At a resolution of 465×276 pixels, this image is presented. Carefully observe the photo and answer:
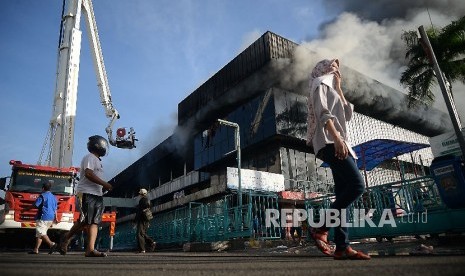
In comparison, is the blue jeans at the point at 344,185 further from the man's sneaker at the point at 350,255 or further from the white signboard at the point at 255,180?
the white signboard at the point at 255,180

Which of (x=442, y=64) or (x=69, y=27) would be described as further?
(x=442, y=64)

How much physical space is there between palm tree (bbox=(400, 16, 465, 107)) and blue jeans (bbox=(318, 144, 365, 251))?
53.3ft

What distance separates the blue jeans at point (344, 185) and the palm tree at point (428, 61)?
16254 mm

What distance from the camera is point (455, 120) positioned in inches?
256

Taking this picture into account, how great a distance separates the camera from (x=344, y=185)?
279cm

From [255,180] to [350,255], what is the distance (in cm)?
1619

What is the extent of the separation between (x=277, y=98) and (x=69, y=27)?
1420 centimetres

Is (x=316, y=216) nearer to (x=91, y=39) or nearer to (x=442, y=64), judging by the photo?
(x=442, y=64)

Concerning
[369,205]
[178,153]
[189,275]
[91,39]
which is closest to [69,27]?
[91,39]

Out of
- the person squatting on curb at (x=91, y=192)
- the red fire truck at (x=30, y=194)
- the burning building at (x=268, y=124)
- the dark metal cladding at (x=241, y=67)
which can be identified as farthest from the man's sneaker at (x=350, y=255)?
the dark metal cladding at (x=241, y=67)

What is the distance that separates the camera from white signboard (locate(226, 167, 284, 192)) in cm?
1759

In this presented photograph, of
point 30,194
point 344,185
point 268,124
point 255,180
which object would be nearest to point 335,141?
point 344,185

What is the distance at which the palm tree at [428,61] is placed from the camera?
53.8ft

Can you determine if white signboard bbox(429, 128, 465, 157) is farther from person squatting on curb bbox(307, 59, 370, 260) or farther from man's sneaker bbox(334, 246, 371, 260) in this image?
man's sneaker bbox(334, 246, 371, 260)
